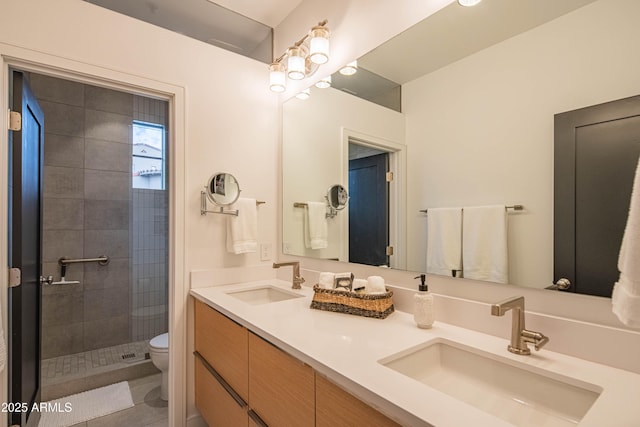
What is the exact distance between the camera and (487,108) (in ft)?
3.67

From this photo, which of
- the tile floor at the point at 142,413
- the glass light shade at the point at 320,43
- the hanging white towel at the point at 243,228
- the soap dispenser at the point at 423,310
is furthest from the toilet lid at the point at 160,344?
the glass light shade at the point at 320,43

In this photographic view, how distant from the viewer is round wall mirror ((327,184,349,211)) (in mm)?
1714

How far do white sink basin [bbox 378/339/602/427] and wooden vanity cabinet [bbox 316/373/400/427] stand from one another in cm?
13

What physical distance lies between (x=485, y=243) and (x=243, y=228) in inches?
51.5

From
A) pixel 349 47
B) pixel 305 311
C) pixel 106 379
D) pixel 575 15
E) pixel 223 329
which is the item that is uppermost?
pixel 349 47

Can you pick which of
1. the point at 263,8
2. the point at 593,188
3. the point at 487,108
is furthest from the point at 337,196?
the point at 263,8

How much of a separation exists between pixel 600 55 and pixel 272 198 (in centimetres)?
170

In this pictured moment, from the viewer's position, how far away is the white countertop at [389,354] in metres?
0.61

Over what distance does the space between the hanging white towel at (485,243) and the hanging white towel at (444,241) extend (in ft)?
0.08

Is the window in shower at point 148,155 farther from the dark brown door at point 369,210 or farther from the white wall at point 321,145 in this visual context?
the dark brown door at point 369,210

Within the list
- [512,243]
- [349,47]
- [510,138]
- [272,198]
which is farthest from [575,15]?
[272,198]

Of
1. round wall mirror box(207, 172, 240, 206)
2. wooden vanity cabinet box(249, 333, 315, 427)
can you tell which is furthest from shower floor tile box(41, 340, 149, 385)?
wooden vanity cabinet box(249, 333, 315, 427)

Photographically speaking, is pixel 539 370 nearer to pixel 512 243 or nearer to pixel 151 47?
pixel 512 243

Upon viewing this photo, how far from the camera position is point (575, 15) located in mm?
929
